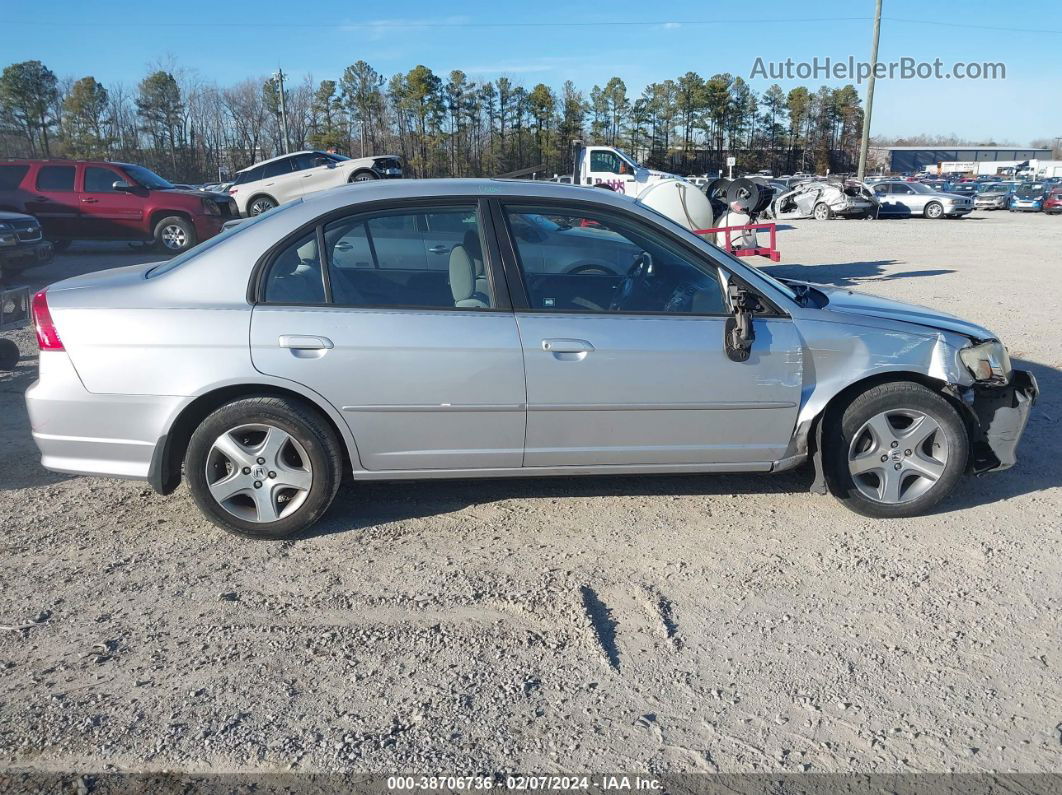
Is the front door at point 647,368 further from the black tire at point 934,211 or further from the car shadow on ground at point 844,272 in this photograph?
the black tire at point 934,211

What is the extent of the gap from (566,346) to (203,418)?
174cm

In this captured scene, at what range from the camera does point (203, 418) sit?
3.93 meters

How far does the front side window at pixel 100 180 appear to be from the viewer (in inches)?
613

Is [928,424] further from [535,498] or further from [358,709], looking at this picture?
[358,709]

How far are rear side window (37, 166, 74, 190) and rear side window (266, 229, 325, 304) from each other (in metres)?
14.2

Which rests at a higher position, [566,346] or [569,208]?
[569,208]

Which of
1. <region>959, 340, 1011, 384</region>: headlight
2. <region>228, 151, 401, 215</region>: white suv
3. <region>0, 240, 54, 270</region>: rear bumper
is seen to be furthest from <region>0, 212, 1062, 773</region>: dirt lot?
<region>228, 151, 401, 215</region>: white suv

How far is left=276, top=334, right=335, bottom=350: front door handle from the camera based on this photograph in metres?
3.77

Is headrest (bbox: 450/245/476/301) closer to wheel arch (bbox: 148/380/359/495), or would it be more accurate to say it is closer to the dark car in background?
wheel arch (bbox: 148/380/359/495)

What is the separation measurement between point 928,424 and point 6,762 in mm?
4005

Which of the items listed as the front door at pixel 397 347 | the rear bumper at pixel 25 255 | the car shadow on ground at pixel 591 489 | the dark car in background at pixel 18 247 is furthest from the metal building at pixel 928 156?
the front door at pixel 397 347

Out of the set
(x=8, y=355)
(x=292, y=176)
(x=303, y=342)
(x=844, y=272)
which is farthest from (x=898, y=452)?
(x=292, y=176)

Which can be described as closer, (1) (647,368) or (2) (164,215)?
(1) (647,368)

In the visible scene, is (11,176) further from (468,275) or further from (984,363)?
(984,363)
